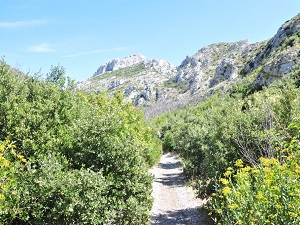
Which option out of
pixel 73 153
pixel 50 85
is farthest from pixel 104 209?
pixel 50 85

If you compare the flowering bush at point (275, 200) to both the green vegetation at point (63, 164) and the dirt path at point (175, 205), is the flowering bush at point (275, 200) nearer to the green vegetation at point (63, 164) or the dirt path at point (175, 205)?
the green vegetation at point (63, 164)

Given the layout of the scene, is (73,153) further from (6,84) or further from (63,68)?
(63,68)

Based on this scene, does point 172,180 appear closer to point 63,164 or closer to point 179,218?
point 179,218

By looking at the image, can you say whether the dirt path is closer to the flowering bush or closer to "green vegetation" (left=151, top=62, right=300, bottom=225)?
"green vegetation" (left=151, top=62, right=300, bottom=225)

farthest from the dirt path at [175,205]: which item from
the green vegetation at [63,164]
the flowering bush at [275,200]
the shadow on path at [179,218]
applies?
the flowering bush at [275,200]

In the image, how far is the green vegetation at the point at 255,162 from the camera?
20.5ft

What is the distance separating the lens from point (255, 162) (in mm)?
12242

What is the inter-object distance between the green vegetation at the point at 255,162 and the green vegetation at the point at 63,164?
4301 millimetres

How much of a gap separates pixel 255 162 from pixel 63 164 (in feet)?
30.0

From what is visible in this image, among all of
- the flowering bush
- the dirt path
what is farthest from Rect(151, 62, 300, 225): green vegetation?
the dirt path

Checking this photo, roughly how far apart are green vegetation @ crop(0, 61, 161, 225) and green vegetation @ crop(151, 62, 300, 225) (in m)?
4.30

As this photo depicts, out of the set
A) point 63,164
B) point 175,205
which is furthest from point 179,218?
point 63,164

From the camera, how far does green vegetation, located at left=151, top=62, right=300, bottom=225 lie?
625cm

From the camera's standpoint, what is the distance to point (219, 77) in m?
137
